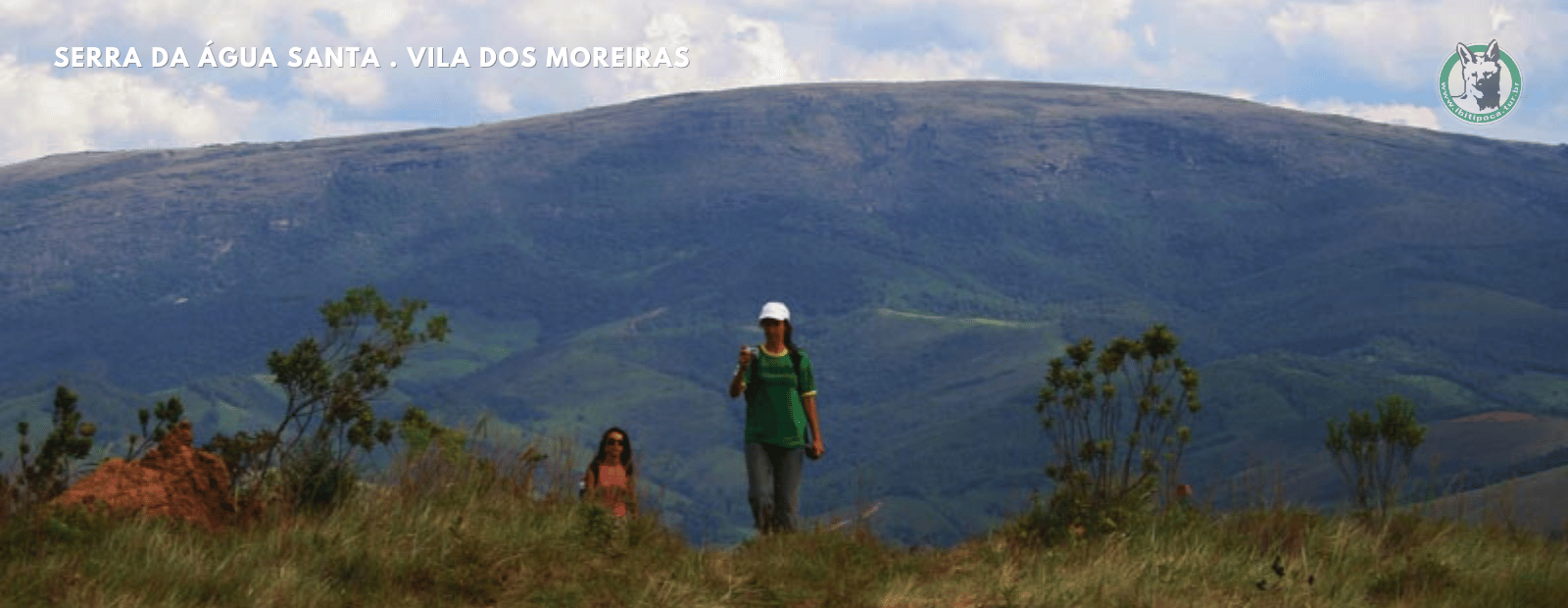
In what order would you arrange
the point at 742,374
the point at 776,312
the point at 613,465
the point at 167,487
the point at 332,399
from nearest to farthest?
1. the point at 167,487
2. the point at 332,399
3. the point at 742,374
4. the point at 776,312
5. the point at 613,465

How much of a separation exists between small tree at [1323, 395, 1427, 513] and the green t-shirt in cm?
326

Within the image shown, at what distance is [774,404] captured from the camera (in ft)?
40.5

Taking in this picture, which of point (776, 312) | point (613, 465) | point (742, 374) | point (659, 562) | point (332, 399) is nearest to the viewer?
point (659, 562)

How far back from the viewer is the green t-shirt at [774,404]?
12297 mm

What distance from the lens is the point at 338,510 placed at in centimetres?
957

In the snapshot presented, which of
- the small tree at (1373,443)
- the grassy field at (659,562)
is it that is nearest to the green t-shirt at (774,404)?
the grassy field at (659,562)

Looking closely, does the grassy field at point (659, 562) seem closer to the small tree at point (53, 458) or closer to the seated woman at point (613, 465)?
the small tree at point (53, 458)

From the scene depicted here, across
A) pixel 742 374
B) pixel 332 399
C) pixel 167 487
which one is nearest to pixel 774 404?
pixel 742 374

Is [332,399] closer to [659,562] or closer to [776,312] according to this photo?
[659,562]

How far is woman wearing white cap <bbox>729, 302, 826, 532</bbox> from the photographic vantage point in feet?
40.2

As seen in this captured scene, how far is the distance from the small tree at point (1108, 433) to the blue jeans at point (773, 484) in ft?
5.35

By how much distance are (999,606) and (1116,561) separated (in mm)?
954

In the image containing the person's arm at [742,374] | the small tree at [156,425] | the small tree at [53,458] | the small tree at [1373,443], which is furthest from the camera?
the person's arm at [742,374]

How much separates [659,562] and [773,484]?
270 cm
